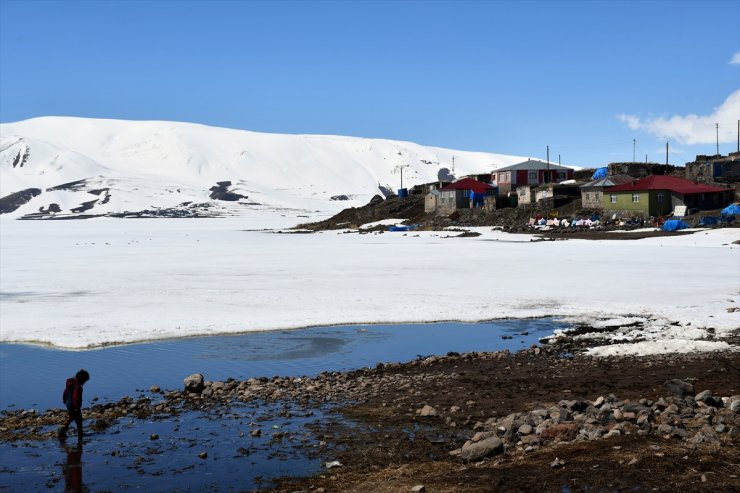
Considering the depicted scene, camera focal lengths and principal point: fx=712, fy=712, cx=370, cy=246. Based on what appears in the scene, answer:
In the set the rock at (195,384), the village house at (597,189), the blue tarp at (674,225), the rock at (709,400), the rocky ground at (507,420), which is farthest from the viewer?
the village house at (597,189)

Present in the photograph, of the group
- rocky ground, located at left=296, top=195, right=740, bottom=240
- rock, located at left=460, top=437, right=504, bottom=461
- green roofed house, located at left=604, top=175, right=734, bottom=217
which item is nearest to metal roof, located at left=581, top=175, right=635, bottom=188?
rocky ground, located at left=296, top=195, right=740, bottom=240

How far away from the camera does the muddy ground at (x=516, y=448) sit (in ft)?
27.9

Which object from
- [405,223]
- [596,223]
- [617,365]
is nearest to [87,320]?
[617,365]

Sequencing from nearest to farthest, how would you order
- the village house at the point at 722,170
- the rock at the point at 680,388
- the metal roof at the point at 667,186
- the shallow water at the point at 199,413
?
the shallow water at the point at 199,413
the rock at the point at 680,388
the metal roof at the point at 667,186
the village house at the point at 722,170

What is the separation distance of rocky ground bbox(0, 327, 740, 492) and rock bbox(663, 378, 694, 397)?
3cm

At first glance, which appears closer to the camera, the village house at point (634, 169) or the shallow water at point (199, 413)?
the shallow water at point (199, 413)

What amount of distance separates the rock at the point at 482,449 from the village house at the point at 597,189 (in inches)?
2878

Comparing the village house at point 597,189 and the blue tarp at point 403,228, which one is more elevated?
the village house at point 597,189

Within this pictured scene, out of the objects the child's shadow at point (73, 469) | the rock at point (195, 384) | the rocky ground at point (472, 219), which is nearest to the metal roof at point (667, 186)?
Answer: the rocky ground at point (472, 219)

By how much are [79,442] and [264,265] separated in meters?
31.6

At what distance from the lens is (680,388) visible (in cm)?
1216

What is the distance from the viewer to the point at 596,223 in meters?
72.2

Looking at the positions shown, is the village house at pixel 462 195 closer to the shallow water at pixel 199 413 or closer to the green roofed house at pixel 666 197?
the green roofed house at pixel 666 197

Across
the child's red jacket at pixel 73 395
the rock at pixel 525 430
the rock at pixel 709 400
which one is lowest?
the rock at pixel 525 430
